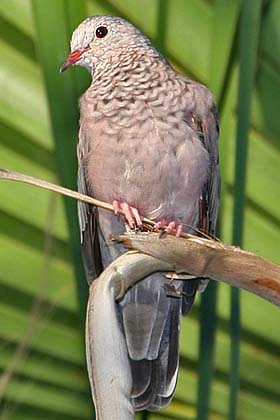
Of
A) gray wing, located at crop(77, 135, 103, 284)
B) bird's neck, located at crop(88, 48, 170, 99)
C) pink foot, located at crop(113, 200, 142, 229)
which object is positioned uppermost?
bird's neck, located at crop(88, 48, 170, 99)

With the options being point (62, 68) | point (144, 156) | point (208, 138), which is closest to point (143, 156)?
point (144, 156)

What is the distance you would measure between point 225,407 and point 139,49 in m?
0.73

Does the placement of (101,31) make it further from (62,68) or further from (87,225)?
(62,68)

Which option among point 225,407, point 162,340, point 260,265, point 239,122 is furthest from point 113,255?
point 260,265

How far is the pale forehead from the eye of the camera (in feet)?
5.27

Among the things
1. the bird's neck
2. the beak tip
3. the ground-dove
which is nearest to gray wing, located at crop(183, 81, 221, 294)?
the ground-dove

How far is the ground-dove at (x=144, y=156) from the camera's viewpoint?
66.8 inches

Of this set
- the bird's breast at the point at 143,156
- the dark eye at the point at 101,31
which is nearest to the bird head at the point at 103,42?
the dark eye at the point at 101,31

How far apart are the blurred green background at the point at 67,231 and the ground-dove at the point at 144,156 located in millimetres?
69

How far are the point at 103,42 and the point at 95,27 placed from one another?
0.48 feet

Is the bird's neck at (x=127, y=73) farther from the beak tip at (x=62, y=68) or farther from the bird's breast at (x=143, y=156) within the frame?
the beak tip at (x=62, y=68)

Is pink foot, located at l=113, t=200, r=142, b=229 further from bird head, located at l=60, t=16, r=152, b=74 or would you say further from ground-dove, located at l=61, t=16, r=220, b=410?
bird head, located at l=60, t=16, r=152, b=74

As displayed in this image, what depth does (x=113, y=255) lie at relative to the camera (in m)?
1.87

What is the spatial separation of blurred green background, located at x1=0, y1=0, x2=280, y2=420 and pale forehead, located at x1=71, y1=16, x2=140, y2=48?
0.10ft
